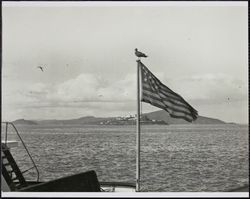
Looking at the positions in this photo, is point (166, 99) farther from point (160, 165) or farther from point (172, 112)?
point (160, 165)

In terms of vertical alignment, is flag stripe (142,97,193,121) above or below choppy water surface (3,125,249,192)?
above

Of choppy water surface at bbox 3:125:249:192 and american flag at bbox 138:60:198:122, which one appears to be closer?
american flag at bbox 138:60:198:122

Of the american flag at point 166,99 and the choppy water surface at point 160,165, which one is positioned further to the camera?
the choppy water surface at point 160,165

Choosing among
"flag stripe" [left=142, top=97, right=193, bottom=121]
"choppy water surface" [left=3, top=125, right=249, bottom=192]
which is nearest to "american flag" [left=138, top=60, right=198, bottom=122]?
"flag stripe" [left=142, top=97, right=193, bottom=121]

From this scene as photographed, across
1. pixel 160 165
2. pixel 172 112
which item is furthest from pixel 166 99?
pixel 160 165

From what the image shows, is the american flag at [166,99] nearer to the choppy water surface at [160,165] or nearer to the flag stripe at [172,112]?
the flag stripe at [172,112]

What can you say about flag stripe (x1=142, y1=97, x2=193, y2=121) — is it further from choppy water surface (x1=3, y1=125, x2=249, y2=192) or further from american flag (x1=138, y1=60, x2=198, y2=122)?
choppy water surface (x1=3, y1=125, x2=249, y2=192)

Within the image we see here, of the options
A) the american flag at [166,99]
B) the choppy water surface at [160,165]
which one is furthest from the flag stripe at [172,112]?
the choppy water surface at [160,165]

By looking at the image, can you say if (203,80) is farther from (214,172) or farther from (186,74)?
(214,172)

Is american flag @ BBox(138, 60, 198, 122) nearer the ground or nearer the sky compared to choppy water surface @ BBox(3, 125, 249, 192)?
nearer the sky
